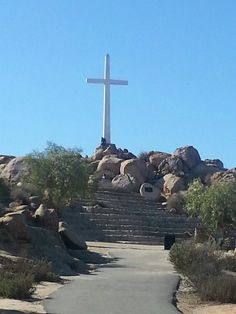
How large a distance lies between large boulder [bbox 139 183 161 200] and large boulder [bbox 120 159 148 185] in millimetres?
2045

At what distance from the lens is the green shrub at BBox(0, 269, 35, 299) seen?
18.8 metres

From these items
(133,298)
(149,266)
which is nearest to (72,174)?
(149,266)

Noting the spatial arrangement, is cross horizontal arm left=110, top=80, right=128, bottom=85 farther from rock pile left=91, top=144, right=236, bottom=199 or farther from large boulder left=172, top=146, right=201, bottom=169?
large boulder left=172, top=146, right=201, bottom=169

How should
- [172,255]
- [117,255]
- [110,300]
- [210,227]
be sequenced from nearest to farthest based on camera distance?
[110,300], [172,255], [117,255], [210,227]

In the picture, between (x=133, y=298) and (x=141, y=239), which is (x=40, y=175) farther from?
(x=133, y=298)

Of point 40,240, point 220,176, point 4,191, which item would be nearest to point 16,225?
point 40,240

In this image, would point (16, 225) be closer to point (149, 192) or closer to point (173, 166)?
point (149, 192)

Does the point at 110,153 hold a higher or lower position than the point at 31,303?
higher

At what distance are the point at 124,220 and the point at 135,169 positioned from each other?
20.2 m

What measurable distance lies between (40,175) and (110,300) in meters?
39.8

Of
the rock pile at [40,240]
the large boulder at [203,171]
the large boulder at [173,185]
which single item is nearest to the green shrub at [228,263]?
the rock pile at [40,240]

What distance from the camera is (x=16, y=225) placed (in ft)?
100

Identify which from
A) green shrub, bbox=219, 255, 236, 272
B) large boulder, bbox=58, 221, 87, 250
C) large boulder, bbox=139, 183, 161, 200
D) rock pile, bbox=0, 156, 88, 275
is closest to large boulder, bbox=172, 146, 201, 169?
large boulder, bbox=139, 183, 161, 200

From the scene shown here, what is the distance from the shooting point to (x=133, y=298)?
19.0 metres
